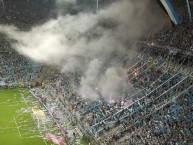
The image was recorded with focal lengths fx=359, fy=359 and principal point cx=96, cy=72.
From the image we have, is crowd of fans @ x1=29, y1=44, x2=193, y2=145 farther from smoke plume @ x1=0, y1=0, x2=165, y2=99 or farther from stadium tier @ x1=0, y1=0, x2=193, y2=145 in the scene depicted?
smoke plume @ x1=0, y1=0, x2=165, y2=99

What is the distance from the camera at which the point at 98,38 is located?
37281 millimetres

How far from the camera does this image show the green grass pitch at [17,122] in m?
24.4

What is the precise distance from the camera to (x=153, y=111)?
74.6ft

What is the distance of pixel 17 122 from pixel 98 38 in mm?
13663

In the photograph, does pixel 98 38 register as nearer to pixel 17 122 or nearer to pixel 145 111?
pixel 17 122

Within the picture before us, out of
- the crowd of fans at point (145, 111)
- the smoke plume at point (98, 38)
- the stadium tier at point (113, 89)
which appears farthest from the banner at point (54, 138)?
the smoke plume at point (98, 38)

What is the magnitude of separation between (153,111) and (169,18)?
1288 centimetres

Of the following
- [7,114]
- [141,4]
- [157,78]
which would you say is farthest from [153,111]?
[141,4]

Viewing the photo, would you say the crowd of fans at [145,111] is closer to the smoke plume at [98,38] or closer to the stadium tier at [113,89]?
the stadium tier at [113,89]

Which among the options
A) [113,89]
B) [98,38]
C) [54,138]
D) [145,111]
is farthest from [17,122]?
[98,38]

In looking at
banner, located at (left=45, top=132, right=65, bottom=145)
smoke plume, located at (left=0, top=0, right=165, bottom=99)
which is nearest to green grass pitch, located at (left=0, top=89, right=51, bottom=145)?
banner, located at (left=45, top=132, right=65, bottom=145)

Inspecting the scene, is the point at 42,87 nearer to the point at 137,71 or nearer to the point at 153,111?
the point at 137,71

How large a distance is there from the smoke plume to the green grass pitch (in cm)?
519

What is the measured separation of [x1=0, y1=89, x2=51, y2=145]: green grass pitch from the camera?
24.4m
